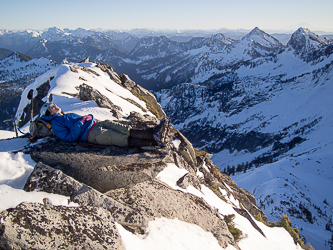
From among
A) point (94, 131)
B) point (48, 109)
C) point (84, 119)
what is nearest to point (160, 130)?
point (94, 131)

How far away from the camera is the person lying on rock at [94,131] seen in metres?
7.89

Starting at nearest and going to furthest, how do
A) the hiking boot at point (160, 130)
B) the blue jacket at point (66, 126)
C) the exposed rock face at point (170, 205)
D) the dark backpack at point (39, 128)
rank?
the exposed rock face at point (170, 205) < the blue jacket at point (66, 126) < the dark backpack at point (39, 128) < the hiking boot at point (160, 130)

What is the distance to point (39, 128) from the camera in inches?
317

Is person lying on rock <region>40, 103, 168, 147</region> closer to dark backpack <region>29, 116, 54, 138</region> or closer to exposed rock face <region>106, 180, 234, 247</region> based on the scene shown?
dark backpack <region>29, 116, 54, 138</region>

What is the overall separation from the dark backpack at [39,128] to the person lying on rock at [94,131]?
8.7 inches

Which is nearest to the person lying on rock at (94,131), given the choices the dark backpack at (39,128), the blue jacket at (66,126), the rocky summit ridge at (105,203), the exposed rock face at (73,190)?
the blue jacket at (66,126)

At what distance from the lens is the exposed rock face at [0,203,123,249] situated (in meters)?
3.96

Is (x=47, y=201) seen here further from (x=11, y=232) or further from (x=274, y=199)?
(x=274, y=199)

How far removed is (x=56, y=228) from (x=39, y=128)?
16.6ft

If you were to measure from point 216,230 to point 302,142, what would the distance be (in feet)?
593

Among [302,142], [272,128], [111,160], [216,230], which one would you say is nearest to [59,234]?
[111,160]

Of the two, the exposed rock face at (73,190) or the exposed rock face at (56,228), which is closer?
the exposed rock face at (56,228)

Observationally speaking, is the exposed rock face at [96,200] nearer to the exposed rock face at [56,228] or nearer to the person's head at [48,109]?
the exposed rock face at [56,228]

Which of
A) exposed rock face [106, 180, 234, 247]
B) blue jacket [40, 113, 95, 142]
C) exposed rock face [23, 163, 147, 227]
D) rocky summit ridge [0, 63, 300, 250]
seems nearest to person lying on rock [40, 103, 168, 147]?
blue jacket [40, 113, 95, 142]
